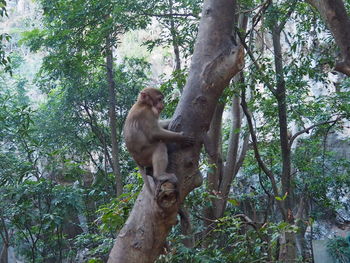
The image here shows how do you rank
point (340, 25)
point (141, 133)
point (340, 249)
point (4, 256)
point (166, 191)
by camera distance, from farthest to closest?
point (4, 256) → point (340, 249) → point (141, 133) → point (340, 25) → point (166, 191)

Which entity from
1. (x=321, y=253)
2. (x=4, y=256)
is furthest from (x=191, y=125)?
(x=4, y=256)

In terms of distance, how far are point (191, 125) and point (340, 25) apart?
1.56 metres

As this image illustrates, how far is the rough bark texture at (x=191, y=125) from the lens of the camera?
2.89 m

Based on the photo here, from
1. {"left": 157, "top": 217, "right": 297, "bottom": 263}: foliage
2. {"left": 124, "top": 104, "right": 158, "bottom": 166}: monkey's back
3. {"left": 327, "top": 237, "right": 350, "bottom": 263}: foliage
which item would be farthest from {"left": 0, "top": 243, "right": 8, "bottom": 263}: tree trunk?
{"left": 124, "top": 104, "right": 158, "bottom": 166}: monkey's back

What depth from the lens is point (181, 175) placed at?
2979mm

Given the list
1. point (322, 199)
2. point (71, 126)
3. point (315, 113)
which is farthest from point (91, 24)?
point (322, 199)

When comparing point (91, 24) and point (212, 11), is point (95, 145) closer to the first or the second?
point (91, 24)

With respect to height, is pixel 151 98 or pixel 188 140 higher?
pixel 151 98

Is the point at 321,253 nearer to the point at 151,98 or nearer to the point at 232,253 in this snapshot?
the point at 232,253

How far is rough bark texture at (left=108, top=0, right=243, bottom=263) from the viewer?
2893 mm

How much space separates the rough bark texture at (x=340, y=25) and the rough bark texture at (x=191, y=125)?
87cm

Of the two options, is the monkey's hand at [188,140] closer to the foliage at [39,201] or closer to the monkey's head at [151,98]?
the monkey's head at [151,98]

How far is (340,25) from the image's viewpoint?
12.1ft

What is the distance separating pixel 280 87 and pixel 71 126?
5433mm
